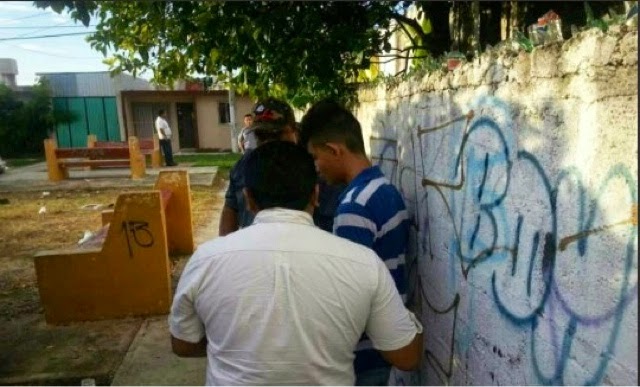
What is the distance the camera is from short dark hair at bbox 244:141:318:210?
1.47 metres

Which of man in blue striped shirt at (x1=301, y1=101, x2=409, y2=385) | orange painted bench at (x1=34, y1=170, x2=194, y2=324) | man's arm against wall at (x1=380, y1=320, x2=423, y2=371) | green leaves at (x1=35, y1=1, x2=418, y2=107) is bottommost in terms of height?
orange painted bench at (x1=34, y1=170, x2=194, y2=324)

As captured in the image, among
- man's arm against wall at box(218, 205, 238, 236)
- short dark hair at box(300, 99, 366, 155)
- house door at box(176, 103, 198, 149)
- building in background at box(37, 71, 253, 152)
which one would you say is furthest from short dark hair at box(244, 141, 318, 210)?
house door at box(176, 103, 198, 149)

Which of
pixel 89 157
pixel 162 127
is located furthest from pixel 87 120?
pixel 89 157

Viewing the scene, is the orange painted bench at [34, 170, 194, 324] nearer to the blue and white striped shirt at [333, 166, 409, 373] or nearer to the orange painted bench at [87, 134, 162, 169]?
the blue and white striped shirt at [333, 166, 409, 373]

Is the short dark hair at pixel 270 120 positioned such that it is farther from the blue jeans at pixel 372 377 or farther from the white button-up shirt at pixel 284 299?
the white button-up shirt at pixel 284 299

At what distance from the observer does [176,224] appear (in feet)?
20.3

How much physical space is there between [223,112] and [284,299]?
21.7 m

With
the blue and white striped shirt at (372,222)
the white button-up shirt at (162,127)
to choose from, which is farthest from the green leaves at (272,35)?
the white button-up shirt at (162,127)

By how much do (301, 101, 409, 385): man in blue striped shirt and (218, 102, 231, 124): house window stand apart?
20.6 metres

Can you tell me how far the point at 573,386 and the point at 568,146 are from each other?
670 millimetres

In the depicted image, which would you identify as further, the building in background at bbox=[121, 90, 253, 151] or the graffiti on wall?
the building in background at bbox=[121, 90, 253, 151]

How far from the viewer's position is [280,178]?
4.86ft

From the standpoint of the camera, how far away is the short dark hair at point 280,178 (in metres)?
1.47

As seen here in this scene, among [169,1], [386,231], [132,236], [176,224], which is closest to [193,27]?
[169,1]
